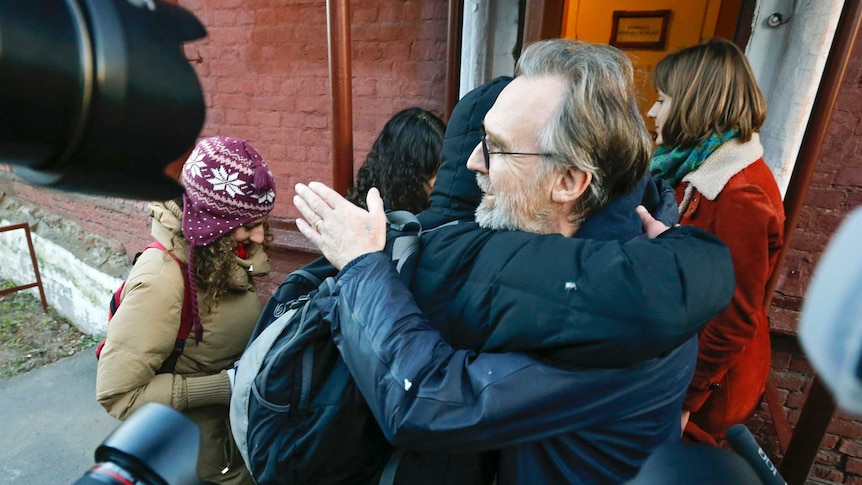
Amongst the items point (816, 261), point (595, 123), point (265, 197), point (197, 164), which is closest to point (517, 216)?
point (595, 123)

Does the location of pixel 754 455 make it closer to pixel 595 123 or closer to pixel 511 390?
pixel 511 390

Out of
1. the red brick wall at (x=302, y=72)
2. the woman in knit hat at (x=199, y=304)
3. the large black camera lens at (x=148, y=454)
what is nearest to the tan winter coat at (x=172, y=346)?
the woman in knit hat at (x=199, y=304)

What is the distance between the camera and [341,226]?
999mm

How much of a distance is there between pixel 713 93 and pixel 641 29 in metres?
2.20

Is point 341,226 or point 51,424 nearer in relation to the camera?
point 341,226

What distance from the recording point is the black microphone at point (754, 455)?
1.76ft

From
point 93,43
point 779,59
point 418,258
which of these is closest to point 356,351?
point 418,258

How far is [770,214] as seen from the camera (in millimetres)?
1477

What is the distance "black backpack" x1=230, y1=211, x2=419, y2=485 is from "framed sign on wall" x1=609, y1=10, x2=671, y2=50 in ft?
10.9

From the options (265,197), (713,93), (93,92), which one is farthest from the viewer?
(713,93)

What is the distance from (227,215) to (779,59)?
2437 mm

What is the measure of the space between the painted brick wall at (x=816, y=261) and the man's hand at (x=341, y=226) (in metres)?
2.24

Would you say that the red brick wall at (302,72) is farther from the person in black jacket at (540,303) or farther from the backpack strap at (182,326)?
the person in black jacket at (540,303)

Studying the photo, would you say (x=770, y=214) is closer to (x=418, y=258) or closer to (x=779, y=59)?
(x=779, y=59)
